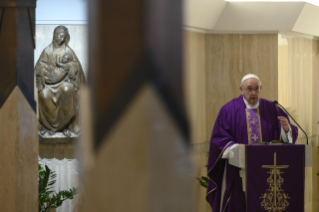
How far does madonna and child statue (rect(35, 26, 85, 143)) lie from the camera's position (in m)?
7.02

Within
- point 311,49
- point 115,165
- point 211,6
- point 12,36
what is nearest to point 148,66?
point 115,165

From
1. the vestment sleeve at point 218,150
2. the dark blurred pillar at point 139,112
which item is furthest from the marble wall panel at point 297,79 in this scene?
the dark blurred pillar at point 139,112

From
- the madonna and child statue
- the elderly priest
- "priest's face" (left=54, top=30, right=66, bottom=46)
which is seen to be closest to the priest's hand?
the elderly priest

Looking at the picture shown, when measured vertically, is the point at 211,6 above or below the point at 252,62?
above

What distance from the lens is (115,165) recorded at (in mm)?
651

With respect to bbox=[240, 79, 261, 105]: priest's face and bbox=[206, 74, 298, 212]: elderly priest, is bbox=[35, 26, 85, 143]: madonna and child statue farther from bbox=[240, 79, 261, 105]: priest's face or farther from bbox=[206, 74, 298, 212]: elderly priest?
bbox=[240, 79, 261, 105]: priest's face

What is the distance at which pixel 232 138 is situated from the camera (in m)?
5.47

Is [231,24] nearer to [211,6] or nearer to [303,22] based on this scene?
[211,6]

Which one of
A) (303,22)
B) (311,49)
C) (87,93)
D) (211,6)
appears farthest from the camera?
(311,49)

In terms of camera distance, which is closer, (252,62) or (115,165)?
(115,165)

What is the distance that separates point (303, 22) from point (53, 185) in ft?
15.6

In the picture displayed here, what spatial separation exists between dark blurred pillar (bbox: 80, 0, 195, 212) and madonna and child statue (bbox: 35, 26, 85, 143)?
6445 mm

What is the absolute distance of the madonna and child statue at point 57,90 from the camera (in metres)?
7.02

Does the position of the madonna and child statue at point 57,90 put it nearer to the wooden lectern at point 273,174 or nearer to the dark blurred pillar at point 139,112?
the wooden lectern at point 273,174
